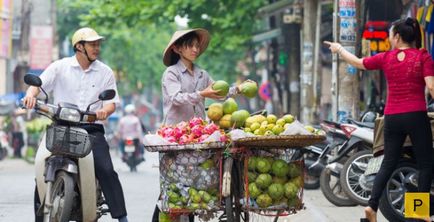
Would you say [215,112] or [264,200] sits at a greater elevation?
[215,112]

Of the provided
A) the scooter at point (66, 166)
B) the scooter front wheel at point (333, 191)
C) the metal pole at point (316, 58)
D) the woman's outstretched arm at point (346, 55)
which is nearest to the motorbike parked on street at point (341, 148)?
the scooter front wheel at point (333, 191)

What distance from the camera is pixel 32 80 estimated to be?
8406 mm

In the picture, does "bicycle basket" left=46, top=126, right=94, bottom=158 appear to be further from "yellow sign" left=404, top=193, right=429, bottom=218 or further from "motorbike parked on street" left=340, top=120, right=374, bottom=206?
"motorbike parked on street" left=340, top=120, right=374, bottom=206

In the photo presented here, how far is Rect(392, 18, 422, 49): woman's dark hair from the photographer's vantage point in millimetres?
8906

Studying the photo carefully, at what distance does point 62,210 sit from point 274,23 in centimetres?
2666

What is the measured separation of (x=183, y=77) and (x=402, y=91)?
1.69 m

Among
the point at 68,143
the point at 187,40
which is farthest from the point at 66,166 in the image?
the point at 187,40

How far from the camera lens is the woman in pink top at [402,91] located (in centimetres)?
884

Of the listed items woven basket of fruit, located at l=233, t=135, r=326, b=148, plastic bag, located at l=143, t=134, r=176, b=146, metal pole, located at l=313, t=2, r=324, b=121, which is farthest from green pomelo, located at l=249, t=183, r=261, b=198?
metal pole, located at l=313, t=2, r=324, b=121

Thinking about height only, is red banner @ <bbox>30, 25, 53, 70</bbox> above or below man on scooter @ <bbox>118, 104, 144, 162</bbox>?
above

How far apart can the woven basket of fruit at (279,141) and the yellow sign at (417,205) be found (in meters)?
1.53

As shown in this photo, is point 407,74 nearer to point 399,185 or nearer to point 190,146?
point 399,185

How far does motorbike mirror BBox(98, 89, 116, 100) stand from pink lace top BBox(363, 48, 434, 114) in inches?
76.5

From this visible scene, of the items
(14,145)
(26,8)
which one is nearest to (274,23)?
(14,145)
